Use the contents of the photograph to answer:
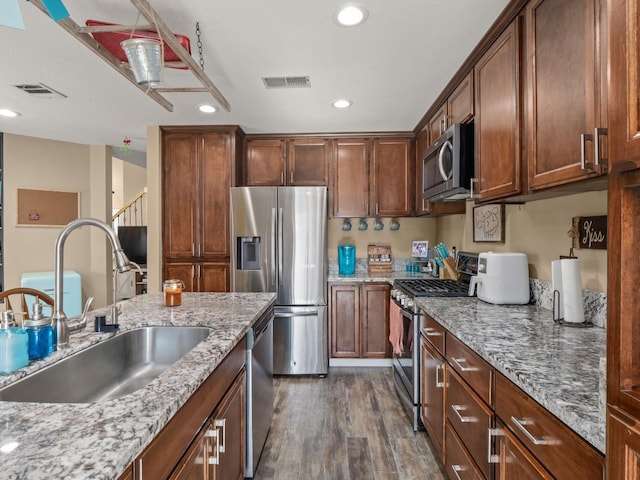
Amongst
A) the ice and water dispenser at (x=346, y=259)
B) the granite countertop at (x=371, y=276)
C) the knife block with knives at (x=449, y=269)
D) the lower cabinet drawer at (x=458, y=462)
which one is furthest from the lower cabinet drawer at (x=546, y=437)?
the ice and water dispenser at (x=346, y=259)

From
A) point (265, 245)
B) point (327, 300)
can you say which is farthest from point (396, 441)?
point (265, 245)

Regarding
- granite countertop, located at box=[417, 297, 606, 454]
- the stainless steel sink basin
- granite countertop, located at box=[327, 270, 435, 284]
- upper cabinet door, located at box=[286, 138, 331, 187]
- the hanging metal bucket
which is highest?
upper cabinet door, located at box=[286, 138, 331, 187]

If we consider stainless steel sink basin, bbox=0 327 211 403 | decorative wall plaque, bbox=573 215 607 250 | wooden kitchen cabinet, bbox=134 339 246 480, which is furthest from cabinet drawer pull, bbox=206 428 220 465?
decorative wall plaque, bbox=573 215 607 250

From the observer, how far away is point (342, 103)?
10.0ft

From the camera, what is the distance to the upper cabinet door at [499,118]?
1716 mm

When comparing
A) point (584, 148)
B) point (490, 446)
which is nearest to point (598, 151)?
point (584, 148)

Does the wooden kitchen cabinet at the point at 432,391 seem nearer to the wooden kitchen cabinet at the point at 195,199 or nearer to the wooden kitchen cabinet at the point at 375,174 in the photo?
the wooden kitchen cabinet at the point at 375,174

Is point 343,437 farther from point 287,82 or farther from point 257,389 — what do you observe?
point 287,82

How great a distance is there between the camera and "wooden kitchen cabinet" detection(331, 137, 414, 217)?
12.9 feet

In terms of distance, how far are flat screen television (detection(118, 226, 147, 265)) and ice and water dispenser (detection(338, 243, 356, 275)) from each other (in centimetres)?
447

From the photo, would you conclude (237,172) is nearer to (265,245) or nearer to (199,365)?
(265,245)

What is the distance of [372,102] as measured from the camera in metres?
3.06

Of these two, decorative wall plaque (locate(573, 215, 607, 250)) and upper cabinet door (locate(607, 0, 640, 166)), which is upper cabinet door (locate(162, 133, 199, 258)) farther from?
upper cabinet door (locate(607, 0, 640, 166))

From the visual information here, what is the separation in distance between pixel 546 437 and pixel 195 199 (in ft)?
11.5
